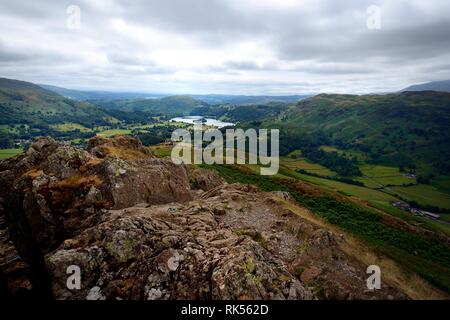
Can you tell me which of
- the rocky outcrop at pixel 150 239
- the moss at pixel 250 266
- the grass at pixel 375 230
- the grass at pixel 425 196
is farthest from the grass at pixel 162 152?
the grass at pixel 425 196

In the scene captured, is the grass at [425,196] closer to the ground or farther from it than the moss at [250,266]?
closer to the ground

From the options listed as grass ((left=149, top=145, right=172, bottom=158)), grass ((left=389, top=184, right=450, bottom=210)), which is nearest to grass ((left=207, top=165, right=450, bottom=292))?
grass ((left=149, top=145, right=172, bottom=158))

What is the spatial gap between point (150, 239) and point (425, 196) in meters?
213

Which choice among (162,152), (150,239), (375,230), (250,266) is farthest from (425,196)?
(150,239)

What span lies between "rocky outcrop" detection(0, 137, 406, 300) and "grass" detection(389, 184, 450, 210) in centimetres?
17862

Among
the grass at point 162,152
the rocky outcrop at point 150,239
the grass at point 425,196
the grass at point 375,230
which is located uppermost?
the rocky outcrop at point 150,239

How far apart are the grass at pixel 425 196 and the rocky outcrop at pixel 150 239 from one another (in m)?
179

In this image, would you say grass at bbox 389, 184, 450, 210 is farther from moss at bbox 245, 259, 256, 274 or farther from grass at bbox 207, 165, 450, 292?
moss at bbox 245, 259, 256, 274

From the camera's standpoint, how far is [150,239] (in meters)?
19.6

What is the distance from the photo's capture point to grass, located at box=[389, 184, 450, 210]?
172 metres

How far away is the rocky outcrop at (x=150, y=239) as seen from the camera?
56.4 feet

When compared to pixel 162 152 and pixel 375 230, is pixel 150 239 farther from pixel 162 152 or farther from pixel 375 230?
pixel 162 152

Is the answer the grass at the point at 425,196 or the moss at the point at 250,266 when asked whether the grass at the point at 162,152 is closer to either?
the moss at the point at 250,266
